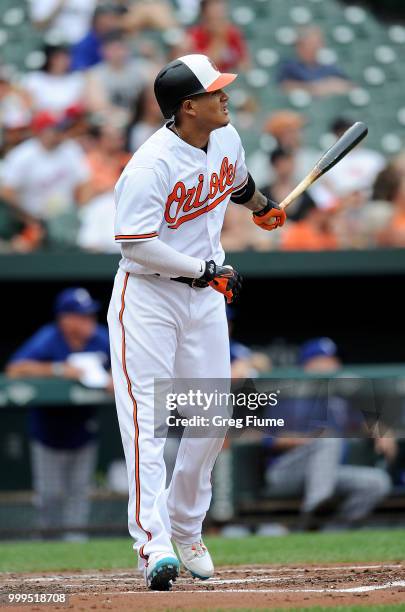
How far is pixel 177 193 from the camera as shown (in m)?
3.98

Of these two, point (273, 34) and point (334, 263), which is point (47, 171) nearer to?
point (334, 263)

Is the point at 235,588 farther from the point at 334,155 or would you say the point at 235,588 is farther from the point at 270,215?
the point at 334,155

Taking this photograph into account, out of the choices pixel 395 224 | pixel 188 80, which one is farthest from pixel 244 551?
pixel 395 224

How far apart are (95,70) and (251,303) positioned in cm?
235

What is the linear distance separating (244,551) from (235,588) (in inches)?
66.9

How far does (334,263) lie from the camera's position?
28.3ft

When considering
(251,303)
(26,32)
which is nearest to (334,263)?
(251,303)

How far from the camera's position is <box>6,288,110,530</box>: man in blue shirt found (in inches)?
Answer: 274

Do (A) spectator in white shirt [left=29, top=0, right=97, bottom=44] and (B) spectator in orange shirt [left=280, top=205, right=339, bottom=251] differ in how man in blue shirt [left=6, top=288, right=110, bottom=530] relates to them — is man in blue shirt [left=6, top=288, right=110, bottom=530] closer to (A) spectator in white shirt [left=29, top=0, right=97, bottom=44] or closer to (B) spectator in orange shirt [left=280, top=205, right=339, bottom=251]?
(B) spectator in orange shirt [left=280, top=205, right=339, bottom=251]

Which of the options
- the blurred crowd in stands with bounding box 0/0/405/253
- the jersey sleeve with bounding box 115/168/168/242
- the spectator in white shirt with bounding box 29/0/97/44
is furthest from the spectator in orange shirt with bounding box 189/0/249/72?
the jersey sleeve with bounding box 115/168/168/242

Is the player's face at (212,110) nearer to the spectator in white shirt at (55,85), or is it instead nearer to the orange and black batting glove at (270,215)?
the orange and black batting glove at (270,215)

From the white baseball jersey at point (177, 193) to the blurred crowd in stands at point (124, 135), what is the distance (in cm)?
433

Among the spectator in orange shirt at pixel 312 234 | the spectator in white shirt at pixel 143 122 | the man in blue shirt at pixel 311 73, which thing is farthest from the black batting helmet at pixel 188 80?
the man in blue shirt at pixel 311 73

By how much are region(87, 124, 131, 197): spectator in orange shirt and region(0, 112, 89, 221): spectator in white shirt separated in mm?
74
